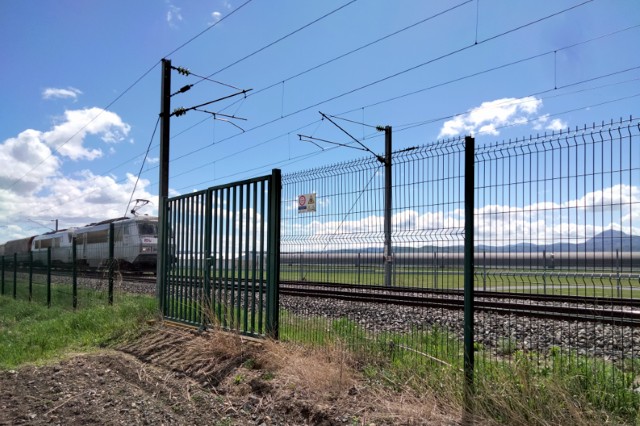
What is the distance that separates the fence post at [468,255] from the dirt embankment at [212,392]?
51cm

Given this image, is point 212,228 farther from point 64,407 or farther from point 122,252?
point 122,252

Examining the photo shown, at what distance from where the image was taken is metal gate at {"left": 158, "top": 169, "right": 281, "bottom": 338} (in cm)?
749

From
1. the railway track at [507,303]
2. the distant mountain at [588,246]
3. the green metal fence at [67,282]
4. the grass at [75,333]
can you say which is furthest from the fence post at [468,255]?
the green metal fence at [67,282]

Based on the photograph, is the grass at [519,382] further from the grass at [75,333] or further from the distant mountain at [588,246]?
the grass at [75,333]

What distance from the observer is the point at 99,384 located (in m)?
6.66

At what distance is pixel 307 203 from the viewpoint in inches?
300

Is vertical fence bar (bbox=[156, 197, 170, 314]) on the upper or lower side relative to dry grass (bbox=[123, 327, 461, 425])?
upper

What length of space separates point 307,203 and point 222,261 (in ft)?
6.21

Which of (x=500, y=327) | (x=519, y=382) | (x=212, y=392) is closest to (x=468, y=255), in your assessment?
(x=519, y=382)

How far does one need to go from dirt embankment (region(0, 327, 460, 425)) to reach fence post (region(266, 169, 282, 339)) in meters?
0.37

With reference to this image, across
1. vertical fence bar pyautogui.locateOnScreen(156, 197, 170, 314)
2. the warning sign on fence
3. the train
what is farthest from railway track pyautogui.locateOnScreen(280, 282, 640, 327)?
the train

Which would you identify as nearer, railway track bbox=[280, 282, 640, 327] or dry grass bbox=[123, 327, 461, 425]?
dry grass bbox=[123, 327, 461, 425]

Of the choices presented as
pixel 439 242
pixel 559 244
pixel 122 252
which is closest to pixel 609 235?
pixel 559 244

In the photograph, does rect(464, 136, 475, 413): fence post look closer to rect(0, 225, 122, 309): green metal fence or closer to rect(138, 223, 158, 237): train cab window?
rect(0, 225, 122, 309): green metal fence
